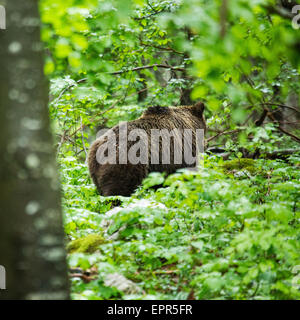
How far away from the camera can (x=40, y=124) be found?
2.02 m

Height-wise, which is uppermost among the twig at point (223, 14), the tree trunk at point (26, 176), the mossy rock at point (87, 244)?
the twig at point (223, 14)

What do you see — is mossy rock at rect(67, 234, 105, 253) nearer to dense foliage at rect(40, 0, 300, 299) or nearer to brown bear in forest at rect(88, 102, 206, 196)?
dense foliage at rect(40, 0, 300, 299)

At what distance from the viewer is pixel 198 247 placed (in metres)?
3.36

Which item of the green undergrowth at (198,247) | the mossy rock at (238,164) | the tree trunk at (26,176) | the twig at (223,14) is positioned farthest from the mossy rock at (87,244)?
the mossy rock at (238,164)

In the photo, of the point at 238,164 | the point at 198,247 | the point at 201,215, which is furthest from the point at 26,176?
the point at 238,164

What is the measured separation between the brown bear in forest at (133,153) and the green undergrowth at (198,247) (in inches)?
84.0

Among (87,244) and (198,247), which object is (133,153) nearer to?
(87,244)

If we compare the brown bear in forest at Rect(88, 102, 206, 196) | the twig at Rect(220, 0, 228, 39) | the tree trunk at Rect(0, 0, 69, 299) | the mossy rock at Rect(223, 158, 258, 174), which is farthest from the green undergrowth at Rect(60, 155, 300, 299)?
the mossy rock at Rect(223, 158, 258, 174)

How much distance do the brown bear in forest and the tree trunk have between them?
4504mm

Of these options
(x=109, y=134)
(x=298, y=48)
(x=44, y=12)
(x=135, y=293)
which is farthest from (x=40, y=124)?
(x=109, y=134)

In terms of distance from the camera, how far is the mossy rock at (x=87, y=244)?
382 cm

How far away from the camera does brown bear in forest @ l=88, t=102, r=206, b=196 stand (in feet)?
21.6

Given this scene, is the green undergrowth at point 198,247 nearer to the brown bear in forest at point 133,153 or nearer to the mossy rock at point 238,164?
the brown bear in forest at point 133,153

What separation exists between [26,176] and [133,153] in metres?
4.71
